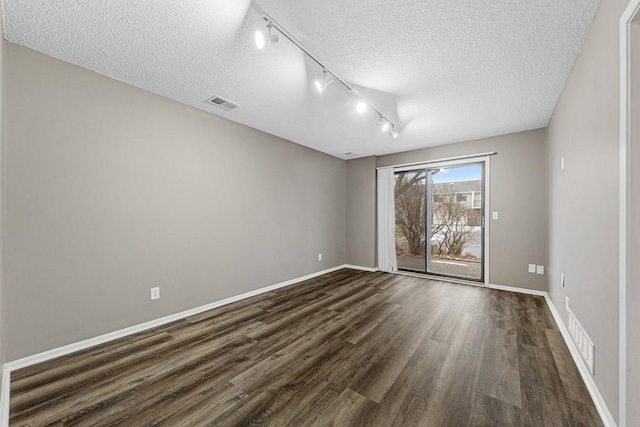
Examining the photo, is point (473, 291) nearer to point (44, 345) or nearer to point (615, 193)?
point (615, 193)

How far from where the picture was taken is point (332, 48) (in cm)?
190

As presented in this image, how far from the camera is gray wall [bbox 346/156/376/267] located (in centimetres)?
520

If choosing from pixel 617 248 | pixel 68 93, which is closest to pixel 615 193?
pixel 617 248

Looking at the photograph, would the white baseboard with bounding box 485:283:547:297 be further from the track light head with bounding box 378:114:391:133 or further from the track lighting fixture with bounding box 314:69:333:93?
the track lighting fixture with bounding box 314:69:333:93

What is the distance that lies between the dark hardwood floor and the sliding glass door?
1848mm

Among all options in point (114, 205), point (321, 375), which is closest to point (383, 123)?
point (321, 375)

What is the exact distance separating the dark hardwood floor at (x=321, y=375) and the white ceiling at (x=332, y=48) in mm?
2444

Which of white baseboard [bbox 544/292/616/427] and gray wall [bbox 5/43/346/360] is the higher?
gray wall [bbox 5/43/346/360]

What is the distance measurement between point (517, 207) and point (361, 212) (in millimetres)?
2660

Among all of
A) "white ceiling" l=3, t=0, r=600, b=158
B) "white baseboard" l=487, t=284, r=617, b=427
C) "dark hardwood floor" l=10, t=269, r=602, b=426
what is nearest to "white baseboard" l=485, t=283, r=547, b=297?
"white baseboard" l=487, t=284, r=617, b=427

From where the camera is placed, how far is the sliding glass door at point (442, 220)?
4480 millimetres

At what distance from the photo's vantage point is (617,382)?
48.5 inches
